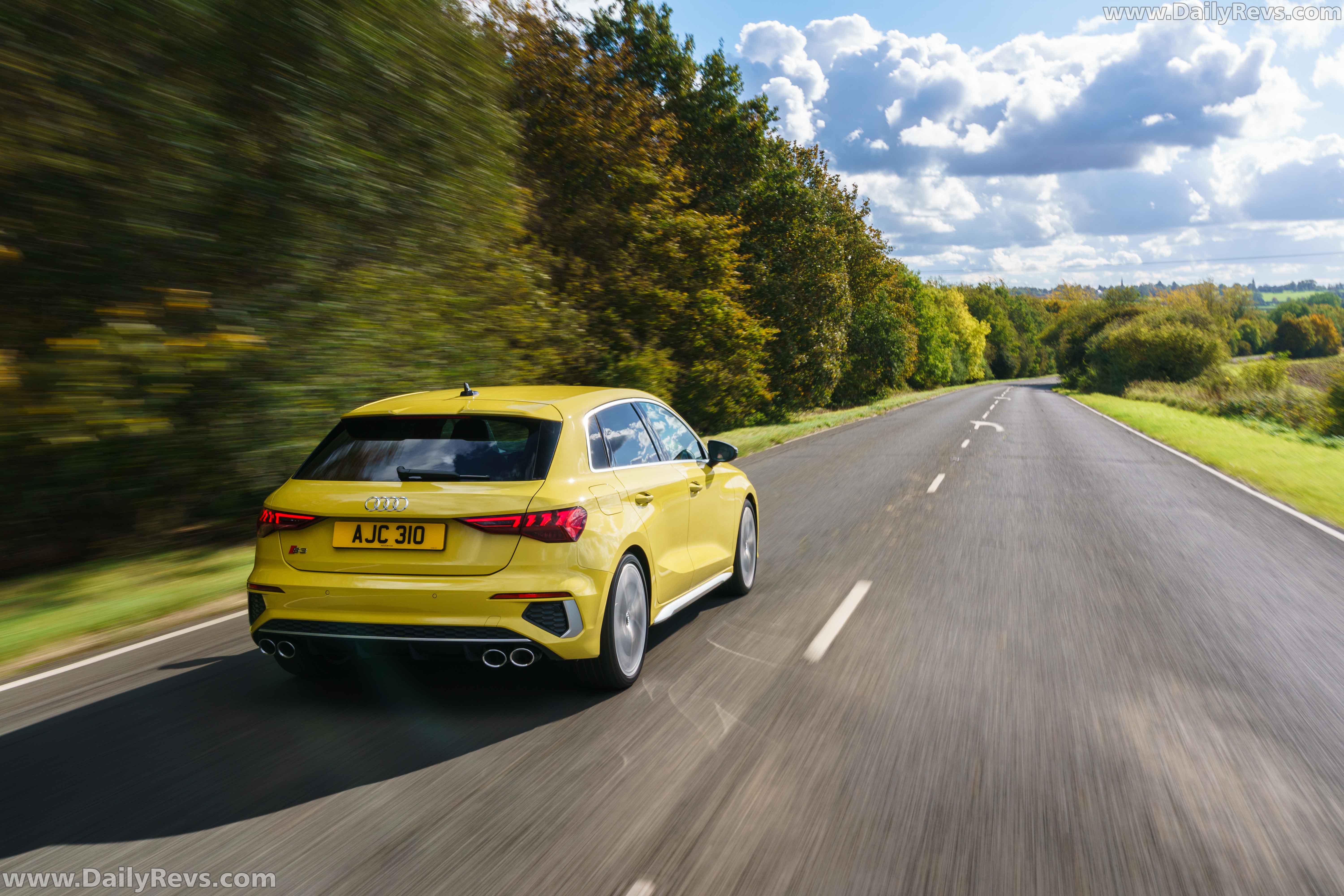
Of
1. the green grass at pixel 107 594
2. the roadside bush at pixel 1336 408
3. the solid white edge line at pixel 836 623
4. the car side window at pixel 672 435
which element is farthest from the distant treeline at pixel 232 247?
the roadside bush at pixel 1336 408

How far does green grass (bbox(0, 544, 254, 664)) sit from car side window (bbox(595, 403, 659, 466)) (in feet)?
11.2

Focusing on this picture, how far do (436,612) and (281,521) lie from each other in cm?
97

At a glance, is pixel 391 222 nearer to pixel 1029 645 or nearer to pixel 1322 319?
pixel 1029 645

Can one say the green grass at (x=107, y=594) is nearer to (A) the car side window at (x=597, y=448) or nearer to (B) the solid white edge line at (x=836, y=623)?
(A) the car side window at (x=597, y=448)

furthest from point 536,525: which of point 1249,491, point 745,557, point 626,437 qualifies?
point 1249,491

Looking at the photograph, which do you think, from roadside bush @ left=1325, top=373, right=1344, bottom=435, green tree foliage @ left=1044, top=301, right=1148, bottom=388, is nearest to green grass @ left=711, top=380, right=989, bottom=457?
roadside bush @ left=1325, top=373, right=1344, bottom=435

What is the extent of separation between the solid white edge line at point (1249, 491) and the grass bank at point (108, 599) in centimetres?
1113

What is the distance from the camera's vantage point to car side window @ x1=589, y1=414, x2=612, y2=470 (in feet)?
15.5

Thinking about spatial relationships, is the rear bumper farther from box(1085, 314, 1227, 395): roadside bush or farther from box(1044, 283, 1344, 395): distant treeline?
box(1085, 314, 1227, 395): roadside bush

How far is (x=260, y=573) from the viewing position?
4367 millimetres

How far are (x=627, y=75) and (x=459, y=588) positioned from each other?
2737 cm

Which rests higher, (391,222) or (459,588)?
(391,222)

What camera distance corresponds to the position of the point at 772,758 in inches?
150

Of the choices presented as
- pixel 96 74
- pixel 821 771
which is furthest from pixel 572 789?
pixel 96 74
